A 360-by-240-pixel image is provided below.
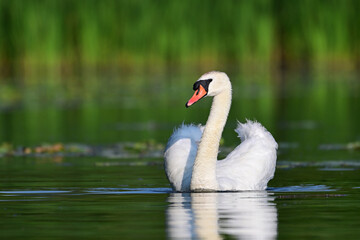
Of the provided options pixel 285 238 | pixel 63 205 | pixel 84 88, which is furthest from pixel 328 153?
pixel 84 88

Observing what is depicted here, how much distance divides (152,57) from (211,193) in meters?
20.0

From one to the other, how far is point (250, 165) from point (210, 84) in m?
0.82

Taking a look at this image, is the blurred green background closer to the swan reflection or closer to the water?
the water

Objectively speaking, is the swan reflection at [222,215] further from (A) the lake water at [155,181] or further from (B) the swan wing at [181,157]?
(B) the swan wing at [181,157]

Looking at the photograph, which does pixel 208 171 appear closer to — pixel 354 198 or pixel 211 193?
pixel 211 193

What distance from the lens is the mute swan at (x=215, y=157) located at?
9.86 metres

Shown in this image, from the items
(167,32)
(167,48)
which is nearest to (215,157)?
(167,48)

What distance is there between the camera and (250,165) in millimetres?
10250

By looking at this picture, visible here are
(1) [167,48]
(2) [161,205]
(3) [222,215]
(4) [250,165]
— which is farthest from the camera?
(1) [167,48]

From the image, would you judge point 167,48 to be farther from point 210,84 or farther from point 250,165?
point 250,165

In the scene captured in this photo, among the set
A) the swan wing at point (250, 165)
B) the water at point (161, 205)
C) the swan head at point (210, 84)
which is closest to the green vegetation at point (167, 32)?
the water at point (161, 205)

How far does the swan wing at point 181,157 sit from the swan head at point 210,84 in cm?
61

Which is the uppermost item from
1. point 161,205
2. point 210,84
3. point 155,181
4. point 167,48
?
point 210,84

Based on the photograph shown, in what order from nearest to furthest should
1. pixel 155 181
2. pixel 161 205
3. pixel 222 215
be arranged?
pixel 222 215 → pixel 161 205 → pixel 155 181
